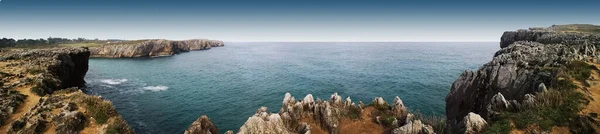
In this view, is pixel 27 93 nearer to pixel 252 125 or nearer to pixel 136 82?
pixel 252 125

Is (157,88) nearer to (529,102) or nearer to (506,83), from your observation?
(506,83)

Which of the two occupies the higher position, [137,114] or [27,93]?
[27,93]

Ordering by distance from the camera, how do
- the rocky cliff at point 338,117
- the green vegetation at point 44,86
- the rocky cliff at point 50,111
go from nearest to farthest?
the rocky cliff at point 50,111 → the rocky cliff at point 338,117 → the green vegetation at point 44,86

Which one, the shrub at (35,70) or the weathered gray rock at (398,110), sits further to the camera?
the shrub at (35,70)

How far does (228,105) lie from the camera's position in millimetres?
49938

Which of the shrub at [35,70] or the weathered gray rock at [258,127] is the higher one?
the shrub at [35,70]

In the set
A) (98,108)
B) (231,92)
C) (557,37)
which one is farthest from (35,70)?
(557,37)

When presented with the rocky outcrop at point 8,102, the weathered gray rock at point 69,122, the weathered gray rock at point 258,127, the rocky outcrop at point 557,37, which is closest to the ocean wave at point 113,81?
the rocky outcrop at point 8,102

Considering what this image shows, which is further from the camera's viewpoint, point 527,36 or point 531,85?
point 527,36

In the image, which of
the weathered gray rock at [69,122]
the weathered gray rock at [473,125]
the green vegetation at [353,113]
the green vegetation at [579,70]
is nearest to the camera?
the weathered gray rock at [473,125]

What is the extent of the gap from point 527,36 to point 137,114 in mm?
126164

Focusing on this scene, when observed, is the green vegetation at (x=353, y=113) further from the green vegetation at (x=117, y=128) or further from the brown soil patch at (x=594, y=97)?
the green vegetation at (x=117, y=128)

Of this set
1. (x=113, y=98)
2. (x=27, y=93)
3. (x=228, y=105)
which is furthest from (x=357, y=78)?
(x=27, y=93)

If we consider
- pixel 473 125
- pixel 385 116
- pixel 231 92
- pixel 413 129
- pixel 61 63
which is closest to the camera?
pixel 473 125
